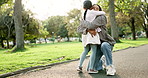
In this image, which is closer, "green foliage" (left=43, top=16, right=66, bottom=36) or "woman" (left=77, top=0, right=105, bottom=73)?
"woman" (left=77, top=0, right=105, bottom=73)

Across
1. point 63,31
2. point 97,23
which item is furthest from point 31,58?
point 63,31

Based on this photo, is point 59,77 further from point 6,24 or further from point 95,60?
point 6,24

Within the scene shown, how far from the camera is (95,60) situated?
532 centimetres

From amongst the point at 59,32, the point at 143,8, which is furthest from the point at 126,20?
the point at 59,32

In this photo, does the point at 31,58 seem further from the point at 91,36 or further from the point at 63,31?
the point at 63,31

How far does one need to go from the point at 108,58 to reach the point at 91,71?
536 mm

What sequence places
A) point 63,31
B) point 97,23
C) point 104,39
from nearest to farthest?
point 97,23
point 104,39
point 63,31

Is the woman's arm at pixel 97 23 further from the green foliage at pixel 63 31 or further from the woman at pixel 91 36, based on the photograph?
the green foliage at pixel 63 31

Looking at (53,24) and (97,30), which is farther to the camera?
(53,24)

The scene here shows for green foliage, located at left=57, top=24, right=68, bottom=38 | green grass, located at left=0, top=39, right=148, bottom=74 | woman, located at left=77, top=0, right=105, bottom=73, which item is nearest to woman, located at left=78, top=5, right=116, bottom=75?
woman, located at left=77, top=0, right=105, bottom=73

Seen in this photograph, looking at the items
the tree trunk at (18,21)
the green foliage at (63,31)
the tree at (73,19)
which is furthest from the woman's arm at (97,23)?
the green foliage at (63,31)

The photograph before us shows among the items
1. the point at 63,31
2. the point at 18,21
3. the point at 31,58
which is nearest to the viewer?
the point at 31,58

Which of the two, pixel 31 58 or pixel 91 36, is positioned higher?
pixel 91 36

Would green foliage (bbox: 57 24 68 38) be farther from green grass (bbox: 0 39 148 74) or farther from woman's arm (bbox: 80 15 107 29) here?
woman's arm (bbox: 80 15 107 29)
